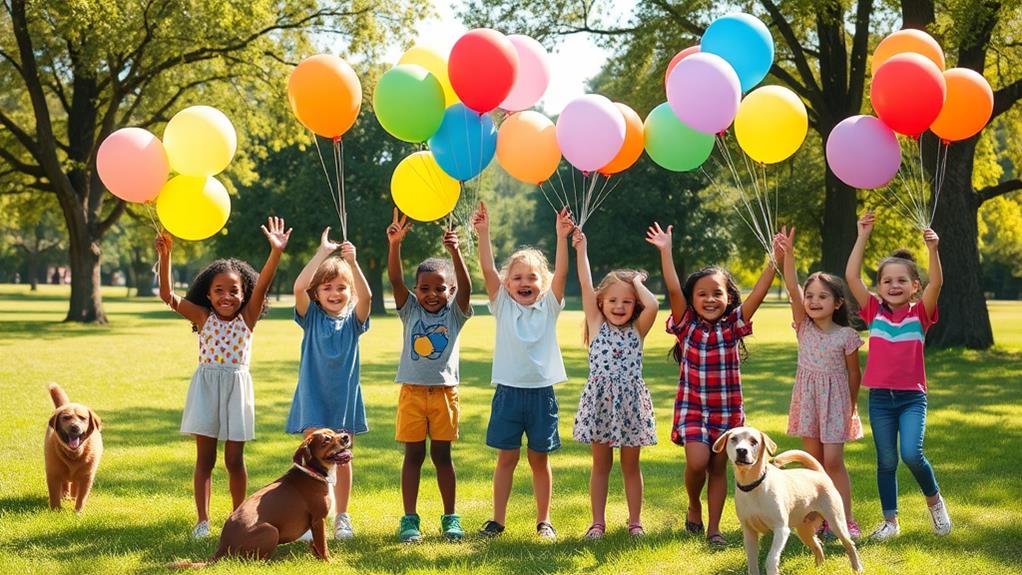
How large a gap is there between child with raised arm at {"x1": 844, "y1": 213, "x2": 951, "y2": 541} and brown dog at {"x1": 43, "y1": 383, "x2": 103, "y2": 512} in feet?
17.0

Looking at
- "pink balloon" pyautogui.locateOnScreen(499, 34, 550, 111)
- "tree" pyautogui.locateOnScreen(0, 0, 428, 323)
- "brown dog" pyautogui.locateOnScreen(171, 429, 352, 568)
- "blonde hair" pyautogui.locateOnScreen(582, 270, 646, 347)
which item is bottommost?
"brown dog" pyautogui.locateOnScreen(171, 429, 352, 568)

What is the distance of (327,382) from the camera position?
229 inches

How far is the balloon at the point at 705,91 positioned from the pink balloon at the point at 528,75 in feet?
3.39

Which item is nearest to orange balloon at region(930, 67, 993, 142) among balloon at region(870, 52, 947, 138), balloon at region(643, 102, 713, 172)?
balloon at region(870, 52, 947, 138)

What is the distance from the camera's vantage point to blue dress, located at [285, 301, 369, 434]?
5.78 metres

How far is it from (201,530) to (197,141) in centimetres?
250

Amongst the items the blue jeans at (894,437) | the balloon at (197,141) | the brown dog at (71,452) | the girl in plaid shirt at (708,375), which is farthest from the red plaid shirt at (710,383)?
the brown dog at (71,452)

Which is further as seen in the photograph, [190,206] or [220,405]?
[190,206]

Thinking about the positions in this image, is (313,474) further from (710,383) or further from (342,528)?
(710,383)

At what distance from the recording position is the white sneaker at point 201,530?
5.65 meters

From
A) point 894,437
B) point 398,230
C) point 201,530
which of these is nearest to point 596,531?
point 894,437

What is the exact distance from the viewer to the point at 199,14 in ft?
74.3

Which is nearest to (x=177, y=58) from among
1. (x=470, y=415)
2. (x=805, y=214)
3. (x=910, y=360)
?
(x=470, y=415)

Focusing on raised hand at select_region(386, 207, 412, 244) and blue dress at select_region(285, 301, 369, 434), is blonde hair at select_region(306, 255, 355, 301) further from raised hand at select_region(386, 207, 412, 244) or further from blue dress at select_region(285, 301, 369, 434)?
raised hand at select_region(386, 207, 412, 244)
